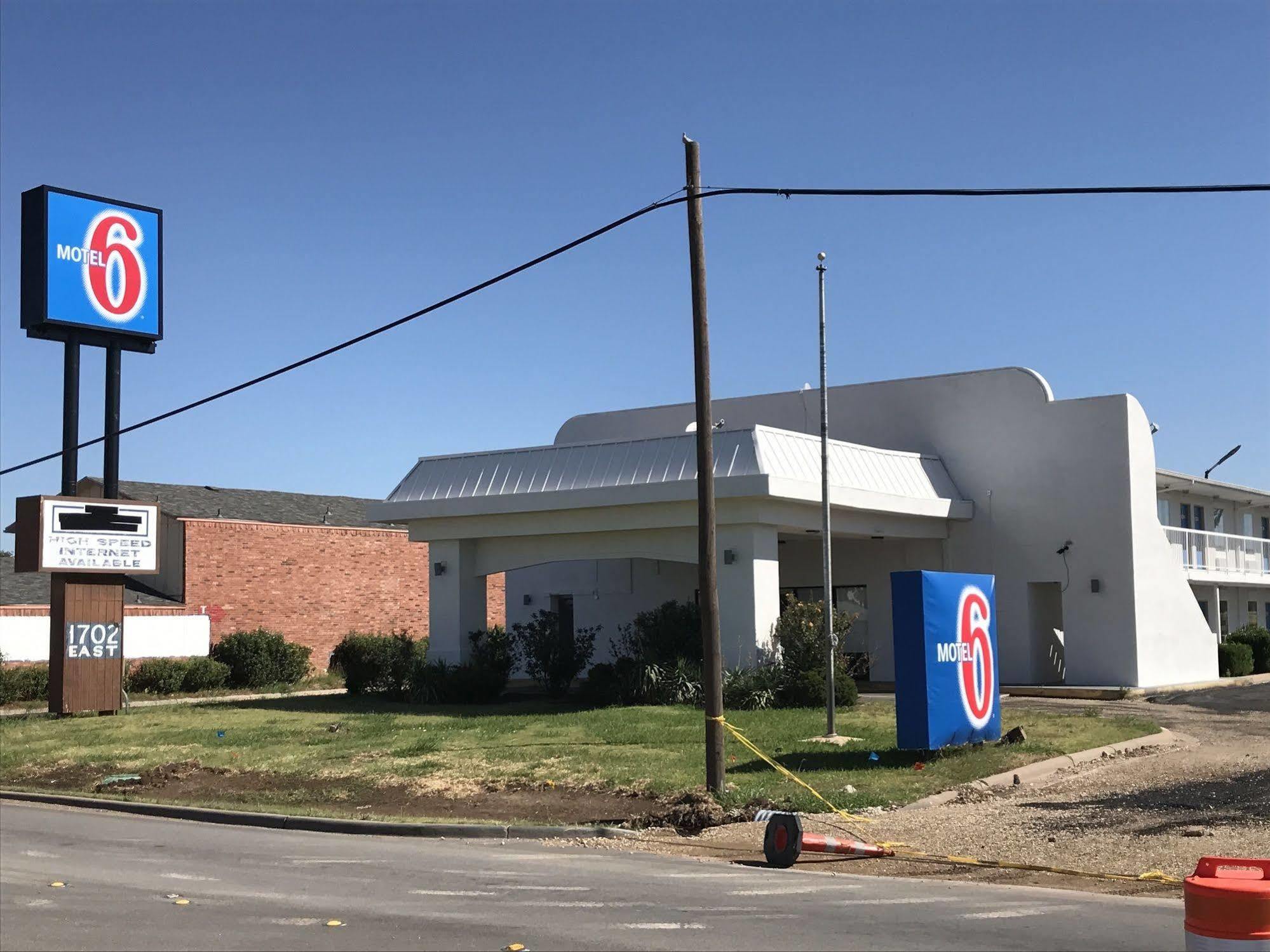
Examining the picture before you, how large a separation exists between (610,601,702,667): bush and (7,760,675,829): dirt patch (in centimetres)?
907

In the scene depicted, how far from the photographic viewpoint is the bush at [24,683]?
33938 mm

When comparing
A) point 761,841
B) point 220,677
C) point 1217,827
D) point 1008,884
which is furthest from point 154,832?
point 220,677

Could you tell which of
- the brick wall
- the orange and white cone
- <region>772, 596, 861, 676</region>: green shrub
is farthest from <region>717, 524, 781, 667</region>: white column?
the brick wall

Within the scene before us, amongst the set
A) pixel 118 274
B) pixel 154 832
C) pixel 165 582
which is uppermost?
pixel 118 274

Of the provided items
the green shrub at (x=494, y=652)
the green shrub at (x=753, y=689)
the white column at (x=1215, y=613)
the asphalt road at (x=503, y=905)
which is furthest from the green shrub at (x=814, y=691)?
the white column at (x=1215, y=613)

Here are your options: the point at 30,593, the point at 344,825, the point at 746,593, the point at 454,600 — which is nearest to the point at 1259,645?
the point at 746,593

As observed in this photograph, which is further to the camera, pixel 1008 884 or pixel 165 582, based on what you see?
pixel 165 582

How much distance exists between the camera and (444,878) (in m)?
11.4

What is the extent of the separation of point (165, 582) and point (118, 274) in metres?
15.9

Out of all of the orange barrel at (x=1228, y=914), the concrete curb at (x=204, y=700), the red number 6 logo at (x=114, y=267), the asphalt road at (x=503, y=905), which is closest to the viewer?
the orange barrel at (x=1228, y=914)

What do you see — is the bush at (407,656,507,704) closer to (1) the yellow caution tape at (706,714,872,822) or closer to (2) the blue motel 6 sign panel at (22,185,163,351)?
(2) the blue motel 6 sign panel at (22,185,163,351)

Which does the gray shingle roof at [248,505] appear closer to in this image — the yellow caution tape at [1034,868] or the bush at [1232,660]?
the bush at [1232,660]

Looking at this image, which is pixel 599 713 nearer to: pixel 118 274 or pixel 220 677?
pixel 118 274

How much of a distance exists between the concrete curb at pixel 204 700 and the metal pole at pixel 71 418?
5.30 meters
